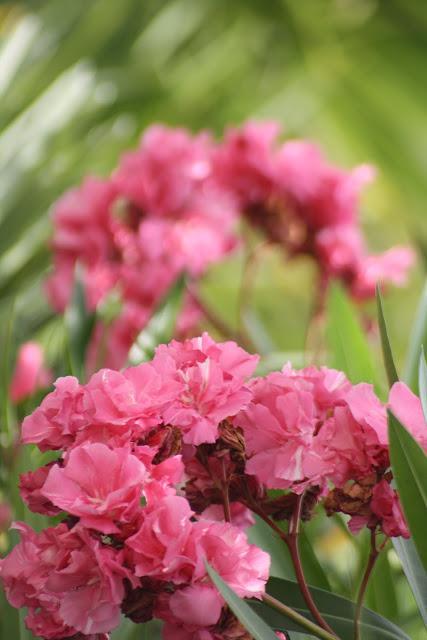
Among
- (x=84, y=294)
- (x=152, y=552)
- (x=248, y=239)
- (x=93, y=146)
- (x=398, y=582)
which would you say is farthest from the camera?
(x=93, y=146)

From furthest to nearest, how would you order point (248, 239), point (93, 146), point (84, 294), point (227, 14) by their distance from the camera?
1. point (227, 14)
2. point (93, 146)
3. point (248, 239)
4. point (84, 294)

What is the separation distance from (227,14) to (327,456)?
1263 mm

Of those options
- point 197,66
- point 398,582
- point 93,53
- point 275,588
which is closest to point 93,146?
point 93,53

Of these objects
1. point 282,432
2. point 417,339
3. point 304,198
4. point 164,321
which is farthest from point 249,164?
point 282,432

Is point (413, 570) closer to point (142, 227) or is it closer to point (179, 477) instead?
point (179, 477)

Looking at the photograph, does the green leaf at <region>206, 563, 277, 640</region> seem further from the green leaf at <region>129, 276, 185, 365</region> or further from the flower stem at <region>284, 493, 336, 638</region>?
the green leaf at <region>129, 276, 185, 365</region>

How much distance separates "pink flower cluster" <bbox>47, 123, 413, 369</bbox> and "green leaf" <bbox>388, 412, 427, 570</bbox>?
55cm

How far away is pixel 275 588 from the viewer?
38 centimetres

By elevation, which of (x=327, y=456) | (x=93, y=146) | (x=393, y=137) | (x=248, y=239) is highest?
(x=327, y=456)

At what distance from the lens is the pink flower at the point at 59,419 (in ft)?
1.09

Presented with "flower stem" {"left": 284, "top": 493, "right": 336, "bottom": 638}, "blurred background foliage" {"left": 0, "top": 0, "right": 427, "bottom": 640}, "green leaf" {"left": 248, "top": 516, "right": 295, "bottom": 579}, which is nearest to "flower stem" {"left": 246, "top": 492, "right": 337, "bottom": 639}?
"flower stem" {"left": 284, "top": 493, "right": 336, "bottom": 638}

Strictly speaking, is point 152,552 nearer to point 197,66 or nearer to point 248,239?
point 248,239

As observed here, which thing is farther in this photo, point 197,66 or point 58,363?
point 197,66

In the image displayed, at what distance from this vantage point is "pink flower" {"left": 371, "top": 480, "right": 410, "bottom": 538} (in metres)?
0.34
